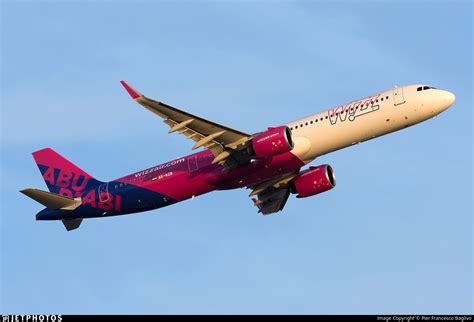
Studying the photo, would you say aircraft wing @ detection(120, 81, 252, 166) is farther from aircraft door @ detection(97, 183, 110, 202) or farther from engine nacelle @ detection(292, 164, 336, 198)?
aircraft door @ detection(97, 183, 110, 202)

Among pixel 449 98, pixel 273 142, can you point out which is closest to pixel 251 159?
pixel 273 142

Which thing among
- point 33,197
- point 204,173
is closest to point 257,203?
point 204,173

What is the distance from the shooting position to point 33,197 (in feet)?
215

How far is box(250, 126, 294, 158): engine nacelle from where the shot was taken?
58594mm

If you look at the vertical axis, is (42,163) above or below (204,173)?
above

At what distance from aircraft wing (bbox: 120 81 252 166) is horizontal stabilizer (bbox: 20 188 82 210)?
13.8 metres

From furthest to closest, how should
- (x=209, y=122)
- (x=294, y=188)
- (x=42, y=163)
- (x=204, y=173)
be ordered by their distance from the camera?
(x=42, y=163), (x=294, y=188), (x=204, y=173), (x=209, y=122)

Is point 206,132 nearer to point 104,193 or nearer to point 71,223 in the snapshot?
point 104,193

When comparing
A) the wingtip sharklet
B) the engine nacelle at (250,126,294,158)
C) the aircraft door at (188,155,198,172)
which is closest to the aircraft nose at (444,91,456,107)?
the engine nacelle at (250,126,294,158)

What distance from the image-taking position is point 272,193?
69.6 meters

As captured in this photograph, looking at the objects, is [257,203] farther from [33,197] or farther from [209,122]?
[33,197]

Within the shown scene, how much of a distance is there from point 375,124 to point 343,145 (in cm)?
286

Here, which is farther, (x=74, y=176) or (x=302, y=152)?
(x=74, y=176)

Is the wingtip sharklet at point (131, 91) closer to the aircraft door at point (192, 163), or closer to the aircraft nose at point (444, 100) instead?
the aircraft door at point (192, 163)
